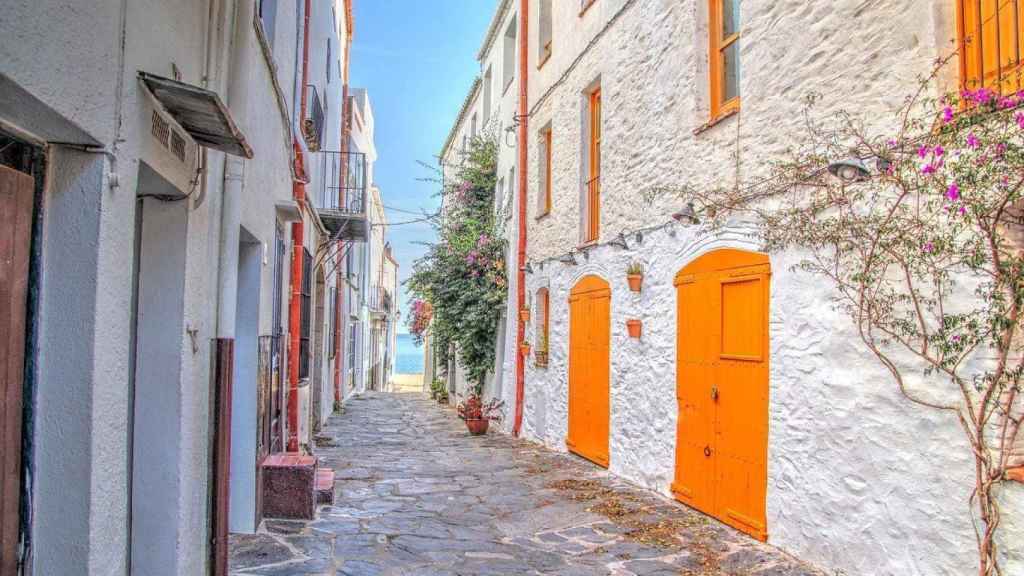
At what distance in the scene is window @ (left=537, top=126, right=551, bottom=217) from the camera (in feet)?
38.8

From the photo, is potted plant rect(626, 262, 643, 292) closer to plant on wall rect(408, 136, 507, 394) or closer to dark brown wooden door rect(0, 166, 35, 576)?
plant on wall rect(408, 136, 507, 394)

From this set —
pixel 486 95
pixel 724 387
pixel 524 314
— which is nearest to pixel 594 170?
pixel 524 314

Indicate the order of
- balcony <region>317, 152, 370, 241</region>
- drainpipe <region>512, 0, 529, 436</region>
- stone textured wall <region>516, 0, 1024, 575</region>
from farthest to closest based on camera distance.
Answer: drainpipe <region>512, 0, 529, 436</region> → balcony <region>317, 152, 370, 241</region> → stone textured wall <region>516, 0, 1024, 575</region>

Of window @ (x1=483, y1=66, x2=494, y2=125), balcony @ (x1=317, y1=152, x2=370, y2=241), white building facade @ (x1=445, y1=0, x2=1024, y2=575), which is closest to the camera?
white building facade @ (x1=445, y1=0, x2=1024, y2=575)

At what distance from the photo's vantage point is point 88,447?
8.54ft

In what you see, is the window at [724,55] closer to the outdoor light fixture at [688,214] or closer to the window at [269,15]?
the outdoor light fixture at [688,214]

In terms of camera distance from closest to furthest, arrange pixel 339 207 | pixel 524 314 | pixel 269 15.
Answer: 1. pixel 269 15
2. pixel 524 314
3. pixel 339 207

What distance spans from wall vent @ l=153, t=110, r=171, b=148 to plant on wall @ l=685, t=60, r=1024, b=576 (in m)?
3.59

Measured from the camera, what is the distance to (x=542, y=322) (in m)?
11.7

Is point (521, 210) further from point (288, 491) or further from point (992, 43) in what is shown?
point (992, 43)

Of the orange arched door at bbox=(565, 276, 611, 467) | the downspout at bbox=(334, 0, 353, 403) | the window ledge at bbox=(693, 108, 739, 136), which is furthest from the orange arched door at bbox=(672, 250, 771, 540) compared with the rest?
the downspout at bbox=(334, 0, 353, 403)

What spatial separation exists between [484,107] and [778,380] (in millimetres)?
13687

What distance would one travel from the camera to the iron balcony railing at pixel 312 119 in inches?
370

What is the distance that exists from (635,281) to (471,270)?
685 centimetres
